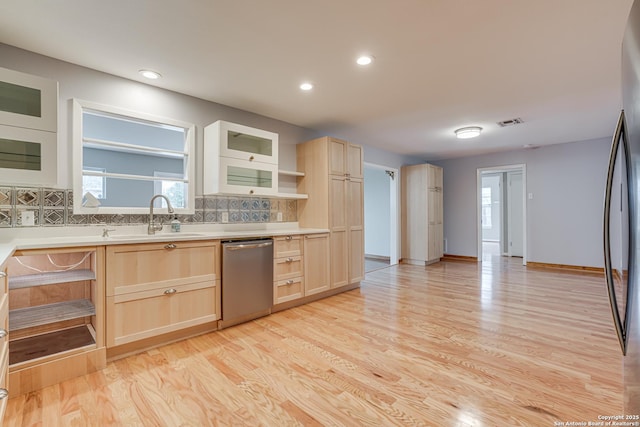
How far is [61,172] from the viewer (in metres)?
2.43

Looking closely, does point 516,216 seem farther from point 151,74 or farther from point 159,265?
point 151,74

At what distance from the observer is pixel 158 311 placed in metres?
2.37

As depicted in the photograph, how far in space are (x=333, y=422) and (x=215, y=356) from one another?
3.77 feet

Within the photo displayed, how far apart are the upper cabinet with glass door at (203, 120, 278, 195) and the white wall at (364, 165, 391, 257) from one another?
366 cm

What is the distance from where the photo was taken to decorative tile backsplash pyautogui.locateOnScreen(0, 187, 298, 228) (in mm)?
2207

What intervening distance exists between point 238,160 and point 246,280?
4.14 ft

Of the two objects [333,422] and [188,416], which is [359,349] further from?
[188,416]

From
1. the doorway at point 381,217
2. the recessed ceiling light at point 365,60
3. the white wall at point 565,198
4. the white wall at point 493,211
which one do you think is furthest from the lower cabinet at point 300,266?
the white wall at point 493,211

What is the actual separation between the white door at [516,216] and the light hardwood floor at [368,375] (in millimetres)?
4184

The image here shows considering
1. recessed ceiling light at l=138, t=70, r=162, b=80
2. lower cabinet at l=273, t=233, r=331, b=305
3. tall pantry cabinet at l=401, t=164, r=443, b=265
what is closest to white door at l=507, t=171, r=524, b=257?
tall pantry cabinet at l=401, t=164, r=443, b=265

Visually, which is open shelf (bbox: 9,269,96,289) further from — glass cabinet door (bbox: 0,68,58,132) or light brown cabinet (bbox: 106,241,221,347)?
glass cabinet door (bbox: 0,68,58,132)

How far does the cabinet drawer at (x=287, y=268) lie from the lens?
324 cm

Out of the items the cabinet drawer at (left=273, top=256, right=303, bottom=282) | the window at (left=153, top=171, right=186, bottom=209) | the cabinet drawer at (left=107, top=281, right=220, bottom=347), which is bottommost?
the cabinet drawer at (left=107, top=281, right=220, bottom=347)

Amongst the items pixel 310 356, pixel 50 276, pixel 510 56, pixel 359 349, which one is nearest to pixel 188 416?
pixel 310 356
